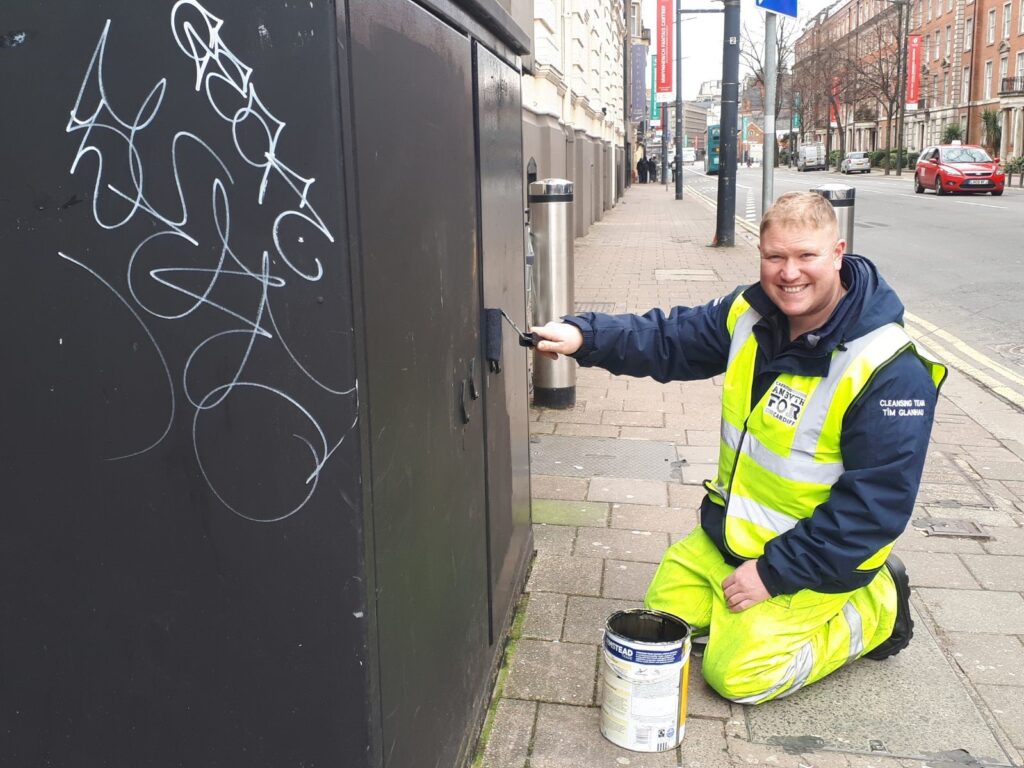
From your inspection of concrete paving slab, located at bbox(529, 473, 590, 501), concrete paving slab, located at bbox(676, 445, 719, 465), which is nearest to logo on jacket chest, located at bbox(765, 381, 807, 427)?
concrete paving slab, located at bbox(529, 473, 590, 501)

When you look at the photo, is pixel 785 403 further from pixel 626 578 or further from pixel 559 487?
pixel 559 487

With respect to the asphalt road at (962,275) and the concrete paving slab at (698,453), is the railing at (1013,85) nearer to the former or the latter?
the asphalt road at (962,275)

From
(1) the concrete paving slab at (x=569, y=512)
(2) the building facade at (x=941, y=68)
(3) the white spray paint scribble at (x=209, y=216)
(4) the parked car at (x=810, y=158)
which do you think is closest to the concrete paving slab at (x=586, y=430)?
(1) the concrete paving slab at (x=569, y=512)

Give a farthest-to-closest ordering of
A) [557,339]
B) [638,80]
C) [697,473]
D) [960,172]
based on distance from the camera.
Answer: [638,80] → [960,172] → [697,473] → [557,339]

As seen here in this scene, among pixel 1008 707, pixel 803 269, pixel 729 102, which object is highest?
pixel 729 102

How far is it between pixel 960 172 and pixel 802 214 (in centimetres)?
3050

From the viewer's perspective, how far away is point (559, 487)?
15.6 feet

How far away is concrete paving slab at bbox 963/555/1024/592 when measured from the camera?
3717mm

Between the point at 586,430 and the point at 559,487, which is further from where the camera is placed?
the point at 586,430

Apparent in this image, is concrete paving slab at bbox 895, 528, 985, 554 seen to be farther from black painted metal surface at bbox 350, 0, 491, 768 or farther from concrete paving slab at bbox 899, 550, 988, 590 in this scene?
black painted metal surface at bbox 350, 0, 491, 768

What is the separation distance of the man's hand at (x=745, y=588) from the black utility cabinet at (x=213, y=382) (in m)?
1.10

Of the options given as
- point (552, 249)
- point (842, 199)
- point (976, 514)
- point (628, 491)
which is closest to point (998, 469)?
point (976, 514)

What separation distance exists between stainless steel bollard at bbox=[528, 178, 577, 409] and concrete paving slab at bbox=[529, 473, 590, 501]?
0.97 m

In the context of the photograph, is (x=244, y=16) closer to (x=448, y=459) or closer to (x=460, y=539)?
(x=448, y=459)
